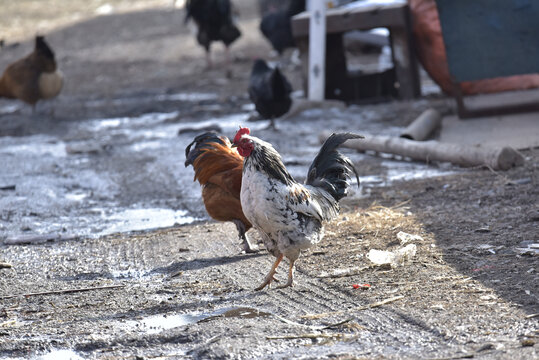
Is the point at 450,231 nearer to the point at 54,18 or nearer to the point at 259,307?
the point at 259,307

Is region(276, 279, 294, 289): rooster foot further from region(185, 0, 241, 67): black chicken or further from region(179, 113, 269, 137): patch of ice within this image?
region(185, 0, 241, 67): black chicken

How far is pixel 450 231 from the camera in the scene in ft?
20.1

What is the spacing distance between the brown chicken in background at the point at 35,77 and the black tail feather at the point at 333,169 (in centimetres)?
865

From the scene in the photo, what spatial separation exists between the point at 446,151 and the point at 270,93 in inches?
125

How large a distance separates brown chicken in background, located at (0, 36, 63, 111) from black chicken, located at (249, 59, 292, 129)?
13.2 feet

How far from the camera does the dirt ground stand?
4.09m

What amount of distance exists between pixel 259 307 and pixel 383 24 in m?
8.44

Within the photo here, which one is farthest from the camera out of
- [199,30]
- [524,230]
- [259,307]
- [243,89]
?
[199,30]

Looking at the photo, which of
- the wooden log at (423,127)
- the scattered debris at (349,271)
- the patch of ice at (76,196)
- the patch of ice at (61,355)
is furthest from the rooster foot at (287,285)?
the wooden log at (423,127)

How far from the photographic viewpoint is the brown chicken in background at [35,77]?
1303cm

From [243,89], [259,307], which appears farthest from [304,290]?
[243,89]

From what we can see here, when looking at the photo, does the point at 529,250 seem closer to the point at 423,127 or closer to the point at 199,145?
the point at 199,145

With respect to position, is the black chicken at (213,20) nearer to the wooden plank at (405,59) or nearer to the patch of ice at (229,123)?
the patch of ice at (229,123)

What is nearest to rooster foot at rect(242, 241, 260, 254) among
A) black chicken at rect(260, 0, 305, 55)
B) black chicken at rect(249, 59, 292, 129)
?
black chicken at rect(249, 59, 292, 129)
